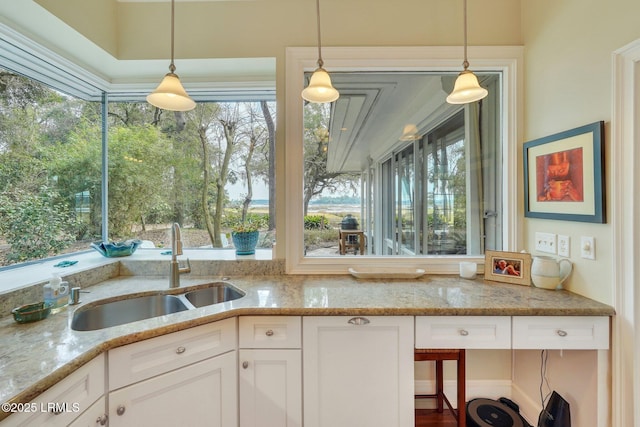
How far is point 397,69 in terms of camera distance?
1.90m

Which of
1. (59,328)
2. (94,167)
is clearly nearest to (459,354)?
(59,328)

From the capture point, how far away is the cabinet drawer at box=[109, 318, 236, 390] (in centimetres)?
106

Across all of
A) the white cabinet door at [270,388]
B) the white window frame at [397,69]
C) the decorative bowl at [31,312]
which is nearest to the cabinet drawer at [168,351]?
the white cabinet door at [270,388]

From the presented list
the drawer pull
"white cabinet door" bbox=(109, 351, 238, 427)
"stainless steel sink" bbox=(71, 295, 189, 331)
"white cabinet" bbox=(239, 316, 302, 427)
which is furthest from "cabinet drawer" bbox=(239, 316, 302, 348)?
"stainless steel sink" bbox=(71, 295, 189, 331)

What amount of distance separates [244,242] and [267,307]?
31.5 inches

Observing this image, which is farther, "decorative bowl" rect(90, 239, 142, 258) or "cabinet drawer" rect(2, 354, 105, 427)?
"decorative bowl" rect(90, 239, 142, 258)

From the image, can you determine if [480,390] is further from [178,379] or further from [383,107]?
[383,107]

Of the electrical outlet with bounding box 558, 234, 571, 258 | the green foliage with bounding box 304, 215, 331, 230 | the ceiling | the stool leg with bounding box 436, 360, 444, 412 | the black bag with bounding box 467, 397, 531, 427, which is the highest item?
the ceiling

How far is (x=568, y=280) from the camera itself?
4.94 ft

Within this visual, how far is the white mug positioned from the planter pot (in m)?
1.48

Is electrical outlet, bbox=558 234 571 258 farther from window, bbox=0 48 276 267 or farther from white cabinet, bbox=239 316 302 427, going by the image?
window, bbox=0 48 276 267

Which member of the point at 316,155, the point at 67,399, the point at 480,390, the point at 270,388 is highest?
the point at 316,155

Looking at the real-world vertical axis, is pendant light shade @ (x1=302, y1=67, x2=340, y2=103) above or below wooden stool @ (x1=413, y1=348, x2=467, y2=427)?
above

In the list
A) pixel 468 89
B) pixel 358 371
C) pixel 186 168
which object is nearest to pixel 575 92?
pixel 468 89
